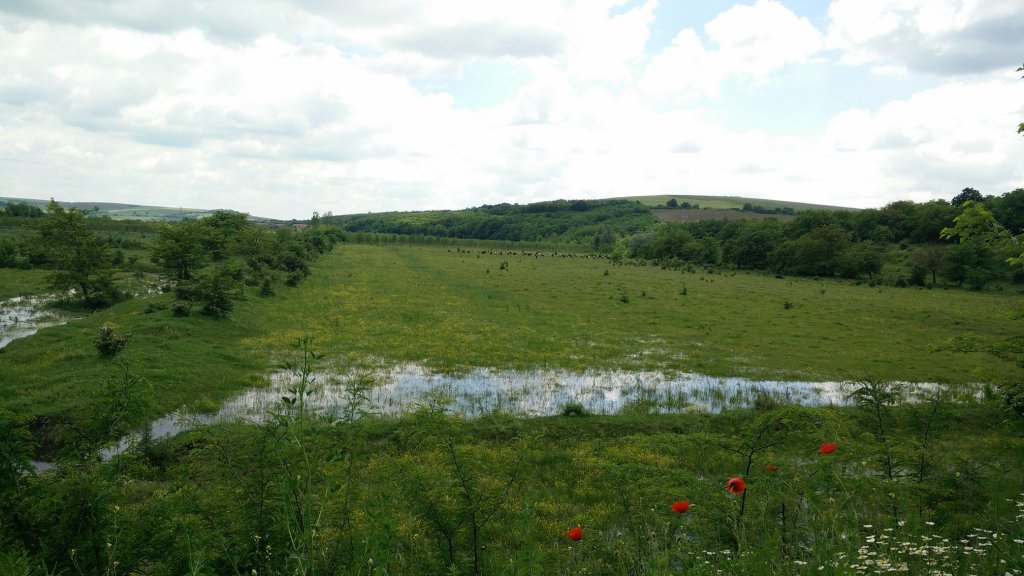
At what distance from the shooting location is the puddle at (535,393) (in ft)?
50.3

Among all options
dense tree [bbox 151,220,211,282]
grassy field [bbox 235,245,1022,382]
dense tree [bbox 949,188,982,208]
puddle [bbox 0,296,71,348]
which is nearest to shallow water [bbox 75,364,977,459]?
grassy field [bbox 235,245,1022,382]

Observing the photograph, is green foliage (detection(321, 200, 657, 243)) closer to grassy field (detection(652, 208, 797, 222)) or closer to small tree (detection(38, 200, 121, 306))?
grassy field (detection(652, 208, 797, 222))

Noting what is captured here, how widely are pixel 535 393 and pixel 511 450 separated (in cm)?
523

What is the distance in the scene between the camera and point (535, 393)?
17.6 m

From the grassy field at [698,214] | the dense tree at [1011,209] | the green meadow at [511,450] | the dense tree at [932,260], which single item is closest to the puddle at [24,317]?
the green meadow at [511,450]

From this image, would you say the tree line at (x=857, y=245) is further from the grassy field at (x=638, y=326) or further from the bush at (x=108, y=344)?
the bush at (x=108, y=344)

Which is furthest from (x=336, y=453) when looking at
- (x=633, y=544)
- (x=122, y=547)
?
(x=633, y=544)

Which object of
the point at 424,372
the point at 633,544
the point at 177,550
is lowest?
the point at 424,372

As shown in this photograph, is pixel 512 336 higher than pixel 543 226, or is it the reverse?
pixel 543 226

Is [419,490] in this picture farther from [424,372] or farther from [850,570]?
[424,372]

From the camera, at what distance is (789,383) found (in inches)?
791

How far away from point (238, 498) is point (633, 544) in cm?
432

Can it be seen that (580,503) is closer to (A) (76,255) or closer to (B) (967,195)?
(A) (76,255)

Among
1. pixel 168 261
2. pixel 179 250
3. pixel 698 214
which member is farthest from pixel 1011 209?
pixel 698 214
